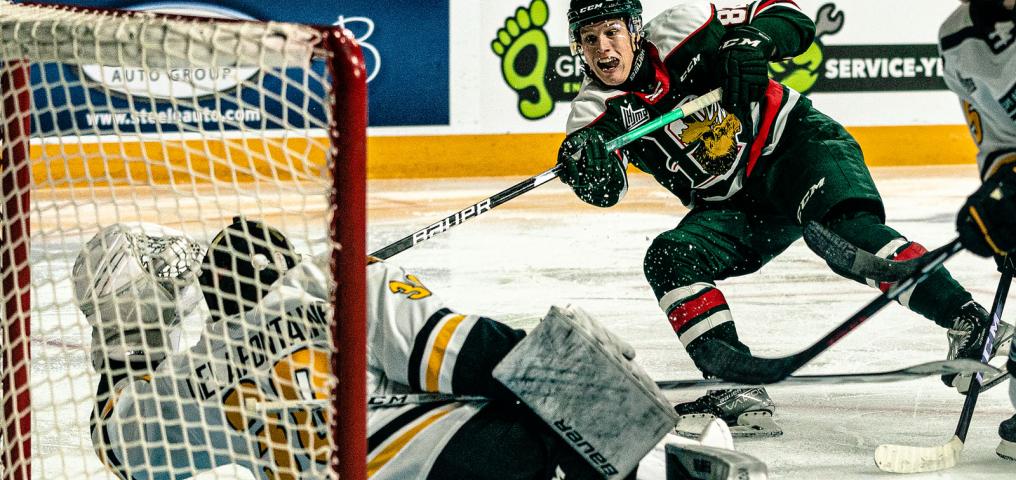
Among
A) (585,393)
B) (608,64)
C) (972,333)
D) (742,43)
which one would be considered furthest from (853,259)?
(585,393)

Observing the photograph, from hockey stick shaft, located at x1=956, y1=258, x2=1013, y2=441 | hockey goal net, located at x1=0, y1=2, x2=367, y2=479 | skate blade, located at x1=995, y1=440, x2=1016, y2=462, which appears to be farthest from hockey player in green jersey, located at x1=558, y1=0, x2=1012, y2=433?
hockey goal net, located at x1=0, y1=2, x2=367, y2=479

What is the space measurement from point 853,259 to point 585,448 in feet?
2.69

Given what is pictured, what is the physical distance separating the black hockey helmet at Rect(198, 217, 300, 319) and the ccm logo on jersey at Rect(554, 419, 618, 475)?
0.41 m

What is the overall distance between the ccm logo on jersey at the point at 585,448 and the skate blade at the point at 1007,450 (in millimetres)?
1001

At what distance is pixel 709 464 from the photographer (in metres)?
1.50

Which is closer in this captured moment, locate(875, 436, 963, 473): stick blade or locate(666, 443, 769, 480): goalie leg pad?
locate(666, 443, 769, 480): goalie leg pad

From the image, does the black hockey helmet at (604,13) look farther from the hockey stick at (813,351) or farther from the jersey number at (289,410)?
the jersey number at (289,410)

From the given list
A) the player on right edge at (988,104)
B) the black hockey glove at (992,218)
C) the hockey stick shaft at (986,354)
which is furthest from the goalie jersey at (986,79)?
the hockey stick shaft at (986,354)

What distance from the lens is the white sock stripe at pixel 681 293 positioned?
2.34 metres

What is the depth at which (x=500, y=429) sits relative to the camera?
1541 millimetres

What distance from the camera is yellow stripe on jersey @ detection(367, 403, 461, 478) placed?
1556mm

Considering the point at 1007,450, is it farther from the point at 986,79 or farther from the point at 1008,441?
the point at 986,79

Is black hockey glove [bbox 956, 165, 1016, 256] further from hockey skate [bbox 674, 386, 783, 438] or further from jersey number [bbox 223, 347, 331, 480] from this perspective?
jersey number [bbox 223, 347, 331, 480]

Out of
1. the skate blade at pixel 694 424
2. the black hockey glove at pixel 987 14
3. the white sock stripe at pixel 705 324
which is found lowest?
the skate blade at pixel 694 424
